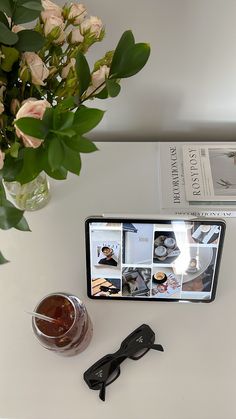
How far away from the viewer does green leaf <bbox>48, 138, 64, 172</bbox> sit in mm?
563

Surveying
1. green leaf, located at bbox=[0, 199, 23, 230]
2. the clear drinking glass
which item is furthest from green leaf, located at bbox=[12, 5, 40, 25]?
the clear drinking glass

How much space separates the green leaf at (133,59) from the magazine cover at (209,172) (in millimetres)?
350

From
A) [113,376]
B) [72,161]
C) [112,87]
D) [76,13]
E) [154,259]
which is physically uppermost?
[76,13]

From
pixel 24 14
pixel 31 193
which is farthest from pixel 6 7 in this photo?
pixel 31 193

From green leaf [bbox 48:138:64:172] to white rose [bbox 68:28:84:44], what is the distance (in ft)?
0.75

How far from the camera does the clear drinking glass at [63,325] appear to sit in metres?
0.76

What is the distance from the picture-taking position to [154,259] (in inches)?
32.9

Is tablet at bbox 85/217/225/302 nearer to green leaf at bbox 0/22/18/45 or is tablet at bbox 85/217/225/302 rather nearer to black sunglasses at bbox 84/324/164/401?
black sunglasses at bbox 84/324/164/401

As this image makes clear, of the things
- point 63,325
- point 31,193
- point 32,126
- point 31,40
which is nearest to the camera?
point 32,126

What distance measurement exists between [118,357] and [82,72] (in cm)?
44

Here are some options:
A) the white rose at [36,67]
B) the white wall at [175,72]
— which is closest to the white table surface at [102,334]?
the white wall at [175,72]

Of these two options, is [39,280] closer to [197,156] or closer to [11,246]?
[11,246]

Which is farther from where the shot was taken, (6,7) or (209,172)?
(209,172)

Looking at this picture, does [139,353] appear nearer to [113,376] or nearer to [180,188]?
[113,376]
